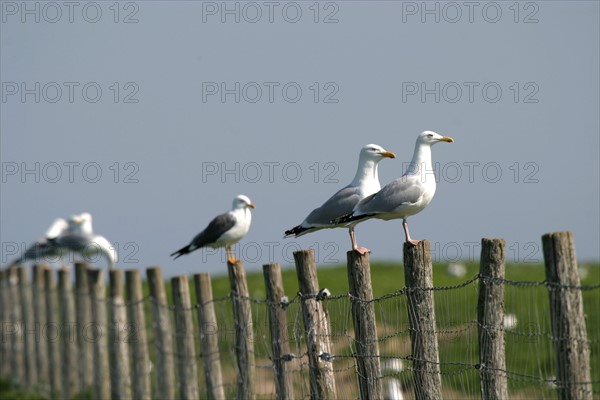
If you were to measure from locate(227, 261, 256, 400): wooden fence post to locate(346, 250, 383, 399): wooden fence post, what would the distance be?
1632 mm

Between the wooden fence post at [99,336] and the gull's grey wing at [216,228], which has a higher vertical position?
the gull's grey wing at [216,228]

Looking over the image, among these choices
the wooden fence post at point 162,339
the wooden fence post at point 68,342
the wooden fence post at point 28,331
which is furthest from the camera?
the wooden fence post at point 28,331

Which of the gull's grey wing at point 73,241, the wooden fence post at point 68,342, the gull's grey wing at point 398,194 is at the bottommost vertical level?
the wooden fence post at point 68,342

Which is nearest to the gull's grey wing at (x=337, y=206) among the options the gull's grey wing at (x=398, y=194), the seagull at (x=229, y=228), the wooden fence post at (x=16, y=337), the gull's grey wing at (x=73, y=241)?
the gull's grey wing at (x=398, y=194)

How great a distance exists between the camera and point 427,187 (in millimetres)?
8250

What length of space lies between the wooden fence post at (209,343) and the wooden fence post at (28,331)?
773 cm

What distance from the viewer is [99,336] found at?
42.4 ft

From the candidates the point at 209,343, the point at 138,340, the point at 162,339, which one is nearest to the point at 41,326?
the point at 138,340

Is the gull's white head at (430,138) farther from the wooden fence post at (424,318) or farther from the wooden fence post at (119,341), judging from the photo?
the wooden fence post at (119,341)

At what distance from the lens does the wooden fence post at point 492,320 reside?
5.50m

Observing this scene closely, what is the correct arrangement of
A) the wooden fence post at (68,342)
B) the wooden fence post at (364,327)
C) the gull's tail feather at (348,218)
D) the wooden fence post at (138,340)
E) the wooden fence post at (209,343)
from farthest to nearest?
1. the wooden fence post at (68,342)
2. the wooden fence post at (138,340)
3. the wooden fence post at (209,343)
4. the gull's tail feather at (348,218)
5. the wooden fence post at (364,327)

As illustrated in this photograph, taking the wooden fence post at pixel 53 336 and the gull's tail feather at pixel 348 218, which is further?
the wooden fence post at pixel 53 336

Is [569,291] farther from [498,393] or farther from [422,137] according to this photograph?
[422,137]

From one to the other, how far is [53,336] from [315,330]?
353 inches
